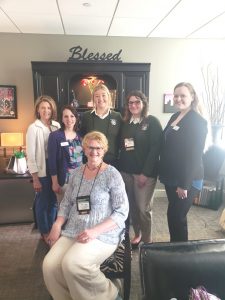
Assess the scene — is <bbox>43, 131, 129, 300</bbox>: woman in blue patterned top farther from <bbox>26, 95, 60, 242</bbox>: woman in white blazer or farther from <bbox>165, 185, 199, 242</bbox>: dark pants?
<bbox>26, 95, 60, 242</bbox>: woman in white blazer

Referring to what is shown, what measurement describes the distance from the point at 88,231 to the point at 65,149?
2.86 ft

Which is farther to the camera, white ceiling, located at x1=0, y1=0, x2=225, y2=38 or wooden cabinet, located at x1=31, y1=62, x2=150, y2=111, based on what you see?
wooden cabinet, located at x1=31, y1=62, x2=150, y2=111

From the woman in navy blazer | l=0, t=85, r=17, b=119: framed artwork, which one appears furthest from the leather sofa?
l=0, t=85, r=17, b=119: framed artwork

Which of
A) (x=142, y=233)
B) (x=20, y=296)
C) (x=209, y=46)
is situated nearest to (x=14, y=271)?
(x=20, y=296)

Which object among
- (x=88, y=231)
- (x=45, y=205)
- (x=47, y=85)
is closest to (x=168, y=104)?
(x=47, y=85)

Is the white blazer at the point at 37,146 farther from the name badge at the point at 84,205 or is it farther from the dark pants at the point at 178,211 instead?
the dark pants at the point at 178,211

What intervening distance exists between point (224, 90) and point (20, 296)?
150 inches

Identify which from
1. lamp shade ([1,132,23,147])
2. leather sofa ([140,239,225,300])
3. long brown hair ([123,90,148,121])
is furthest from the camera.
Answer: lamp shade ([1,132,23,147])

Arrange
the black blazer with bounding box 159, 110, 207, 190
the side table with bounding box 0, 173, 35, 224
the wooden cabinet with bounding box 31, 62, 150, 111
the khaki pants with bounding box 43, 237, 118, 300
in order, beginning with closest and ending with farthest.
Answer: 1. the khaki pants with bounding box 43, 237, 118, 300
2. the black blazer with bounding box 159, 110, 207, 190
3. the side table with bounding box 0, 173, 35, 224
4. the wooden cabinet with bounding box 31, 62, 150, 111

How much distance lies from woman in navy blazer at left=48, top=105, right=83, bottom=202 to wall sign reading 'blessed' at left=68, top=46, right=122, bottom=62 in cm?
156

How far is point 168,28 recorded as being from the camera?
11.4ft

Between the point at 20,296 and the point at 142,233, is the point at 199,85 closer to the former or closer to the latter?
the point at 142,233

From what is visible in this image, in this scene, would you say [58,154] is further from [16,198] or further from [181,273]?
[181,273]

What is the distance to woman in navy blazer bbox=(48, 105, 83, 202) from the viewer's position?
2.31 m
